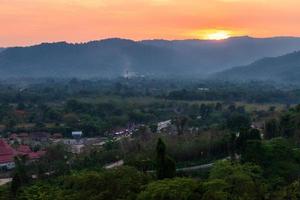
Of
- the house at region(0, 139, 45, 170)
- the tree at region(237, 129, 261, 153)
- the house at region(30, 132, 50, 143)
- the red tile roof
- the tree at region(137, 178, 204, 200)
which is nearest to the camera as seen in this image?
the tree at region(137, 178, 204, 200)

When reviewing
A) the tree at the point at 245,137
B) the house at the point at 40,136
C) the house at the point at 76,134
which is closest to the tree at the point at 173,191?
the tree at the point at 245,137

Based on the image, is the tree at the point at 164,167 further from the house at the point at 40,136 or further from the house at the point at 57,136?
the house at the point at 57,136

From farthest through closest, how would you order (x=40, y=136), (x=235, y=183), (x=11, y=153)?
1. (x=40, y=136)
2. (x=11, y=153)
3. (x=235, y=183)

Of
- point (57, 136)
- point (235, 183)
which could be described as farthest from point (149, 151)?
point (57, 136)

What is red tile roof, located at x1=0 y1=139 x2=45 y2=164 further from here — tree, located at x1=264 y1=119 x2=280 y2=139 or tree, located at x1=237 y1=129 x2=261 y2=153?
tree, located at x1=264 y1=119 x2=280 y2=139

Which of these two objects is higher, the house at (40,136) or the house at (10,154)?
the house at (10,154)

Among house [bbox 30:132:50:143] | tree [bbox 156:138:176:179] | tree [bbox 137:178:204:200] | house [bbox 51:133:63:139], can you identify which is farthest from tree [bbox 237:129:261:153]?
house [bbox 51:133:63:139]

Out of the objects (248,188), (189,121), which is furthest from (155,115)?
(248,188)

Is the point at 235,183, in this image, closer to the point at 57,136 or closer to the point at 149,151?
the point at 149,151

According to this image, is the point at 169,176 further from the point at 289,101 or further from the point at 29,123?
the point at 289,101

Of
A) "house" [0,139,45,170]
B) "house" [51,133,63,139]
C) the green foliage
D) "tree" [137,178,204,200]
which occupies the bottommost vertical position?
"house" [51,133,63,139]

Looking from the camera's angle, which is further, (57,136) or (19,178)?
(57,136)
